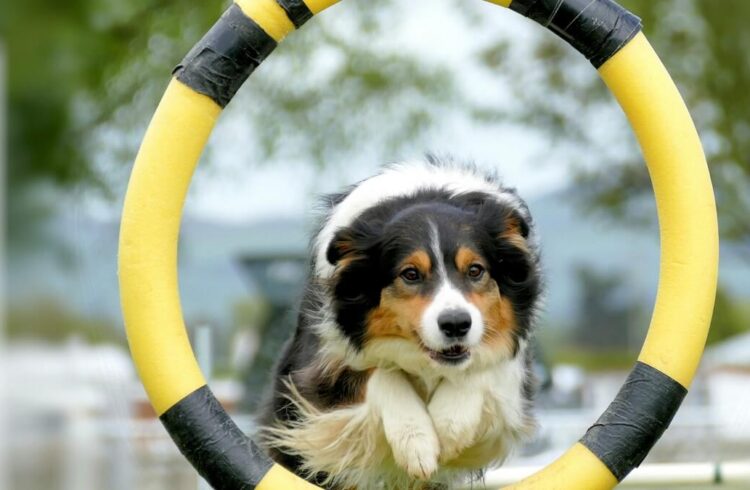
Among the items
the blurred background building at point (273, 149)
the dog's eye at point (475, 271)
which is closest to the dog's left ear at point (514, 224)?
the dog's eye at point (475, 271)

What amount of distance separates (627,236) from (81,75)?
6.76 metres

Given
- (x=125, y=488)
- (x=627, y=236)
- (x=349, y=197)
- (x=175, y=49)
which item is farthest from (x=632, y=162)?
(x=349, y=197)

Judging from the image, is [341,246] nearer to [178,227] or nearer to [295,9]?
[178,227]

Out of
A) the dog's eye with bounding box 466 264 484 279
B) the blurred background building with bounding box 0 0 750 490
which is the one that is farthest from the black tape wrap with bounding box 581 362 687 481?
the blurred background building with bounding box 0 0 750 490

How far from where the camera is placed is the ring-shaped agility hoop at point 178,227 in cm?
391

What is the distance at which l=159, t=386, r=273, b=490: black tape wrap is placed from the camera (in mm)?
3867

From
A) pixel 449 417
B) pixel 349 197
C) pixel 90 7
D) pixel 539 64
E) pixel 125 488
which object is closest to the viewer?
pixel 449 417

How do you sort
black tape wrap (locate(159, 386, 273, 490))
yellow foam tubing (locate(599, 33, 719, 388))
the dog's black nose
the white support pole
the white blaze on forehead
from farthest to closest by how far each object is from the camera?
1. the white support pole
2. the white blaze on forehead
3. yellow foam tubing (locate(599, 33, 719, 388))
4. black tape wrap (locate(159, 386, 273, 490))
5. the dog's black nose

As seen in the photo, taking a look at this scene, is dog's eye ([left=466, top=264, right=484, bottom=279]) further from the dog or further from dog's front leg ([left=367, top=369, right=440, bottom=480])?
dog's front leg ([left=367, top=369, right=440, bottom=480])

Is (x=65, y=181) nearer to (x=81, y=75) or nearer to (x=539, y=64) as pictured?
(x=81, y=75)

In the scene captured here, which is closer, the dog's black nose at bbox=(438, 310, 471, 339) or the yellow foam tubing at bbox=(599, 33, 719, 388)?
the dog's black nose at bbox=(438, 310, 471, 339)

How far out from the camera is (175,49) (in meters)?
13.5

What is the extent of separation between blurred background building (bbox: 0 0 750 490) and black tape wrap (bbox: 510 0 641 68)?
335 inches

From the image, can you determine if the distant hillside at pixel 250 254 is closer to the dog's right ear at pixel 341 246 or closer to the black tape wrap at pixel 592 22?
the dog's right ear at pixel 341 246
